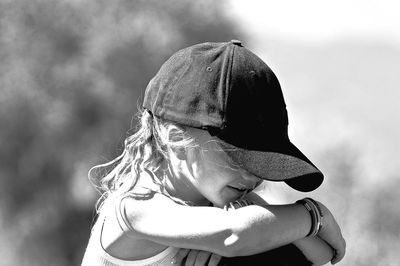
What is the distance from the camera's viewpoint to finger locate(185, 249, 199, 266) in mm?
1404

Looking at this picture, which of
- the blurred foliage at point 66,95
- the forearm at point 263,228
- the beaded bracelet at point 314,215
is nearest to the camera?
the forearm at point 263,228

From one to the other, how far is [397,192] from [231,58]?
2879mm

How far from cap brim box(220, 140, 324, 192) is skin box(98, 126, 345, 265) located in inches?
0.9

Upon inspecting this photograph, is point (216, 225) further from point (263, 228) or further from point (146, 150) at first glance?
point (146, 150)

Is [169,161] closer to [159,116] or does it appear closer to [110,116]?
[159,116]

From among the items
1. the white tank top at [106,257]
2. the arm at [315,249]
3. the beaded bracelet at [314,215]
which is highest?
the beaded bracelet at [314,215]

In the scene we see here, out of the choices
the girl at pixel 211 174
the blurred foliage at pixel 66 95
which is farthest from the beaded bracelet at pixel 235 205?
the blurred foliage at pixel 66 95

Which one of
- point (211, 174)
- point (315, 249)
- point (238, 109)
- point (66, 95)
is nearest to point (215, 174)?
point (211, 174)

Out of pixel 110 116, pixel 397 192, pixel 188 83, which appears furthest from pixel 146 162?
pixel 110 116

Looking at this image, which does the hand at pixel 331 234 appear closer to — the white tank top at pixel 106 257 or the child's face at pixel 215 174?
the child's face at pixel 215 174

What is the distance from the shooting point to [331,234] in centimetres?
148

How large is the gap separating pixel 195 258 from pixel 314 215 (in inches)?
8.4

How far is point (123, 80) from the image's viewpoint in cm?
524

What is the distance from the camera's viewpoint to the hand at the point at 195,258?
1379 mm
